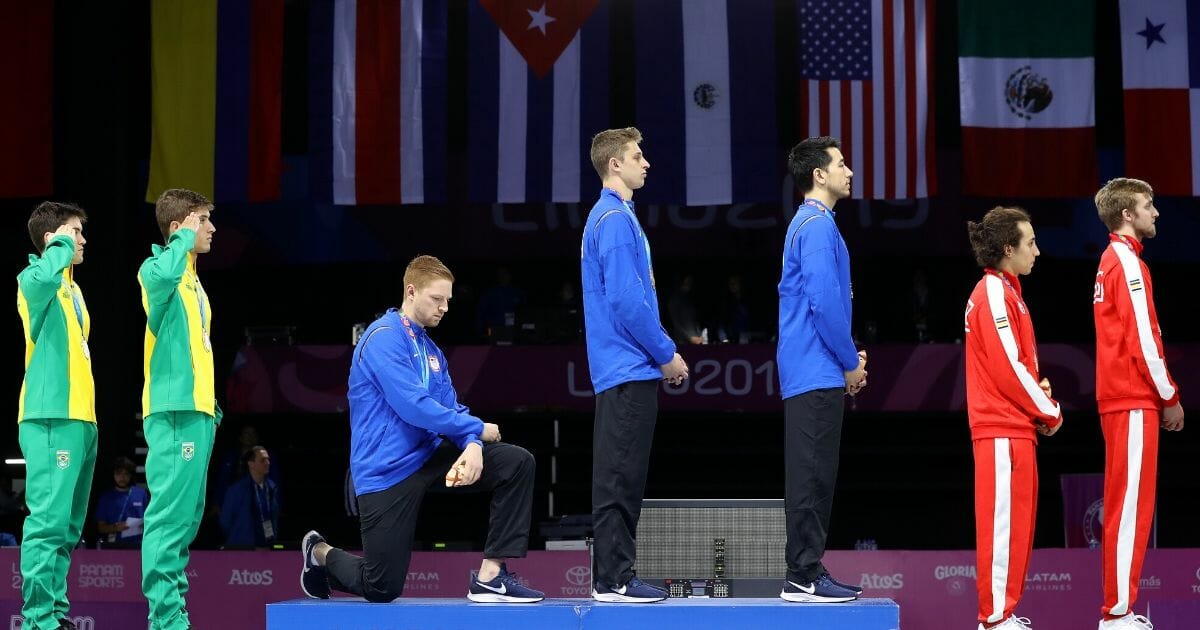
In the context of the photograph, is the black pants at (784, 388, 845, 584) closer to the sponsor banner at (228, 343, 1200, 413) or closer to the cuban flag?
the cuban flag

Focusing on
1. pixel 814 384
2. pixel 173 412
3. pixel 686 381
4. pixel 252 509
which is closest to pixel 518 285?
pixel 686 381

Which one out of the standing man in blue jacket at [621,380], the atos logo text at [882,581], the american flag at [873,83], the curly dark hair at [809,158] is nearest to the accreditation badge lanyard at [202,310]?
the standing man in blue jacket at [621,380]

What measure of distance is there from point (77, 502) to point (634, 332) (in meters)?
→ 2.85

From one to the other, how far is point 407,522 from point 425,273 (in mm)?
1099

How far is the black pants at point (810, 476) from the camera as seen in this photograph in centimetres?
592

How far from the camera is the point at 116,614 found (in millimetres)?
9211

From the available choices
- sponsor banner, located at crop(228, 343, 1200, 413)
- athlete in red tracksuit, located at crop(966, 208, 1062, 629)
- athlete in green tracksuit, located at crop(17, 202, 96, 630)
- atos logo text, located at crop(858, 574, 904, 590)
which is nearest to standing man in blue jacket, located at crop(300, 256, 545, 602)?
athlete in green tracksuit, located at crop(17, 202, 96, 630)

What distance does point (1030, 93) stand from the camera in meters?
11.8

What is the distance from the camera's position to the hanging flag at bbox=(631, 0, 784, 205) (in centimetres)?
1191

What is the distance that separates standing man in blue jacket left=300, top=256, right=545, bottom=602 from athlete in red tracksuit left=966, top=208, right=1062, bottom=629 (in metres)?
2.03

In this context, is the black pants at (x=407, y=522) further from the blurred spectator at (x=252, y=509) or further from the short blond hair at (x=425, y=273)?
the blurred spectator at (x=252, y=509)

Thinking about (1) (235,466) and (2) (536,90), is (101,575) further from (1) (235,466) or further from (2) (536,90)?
(2) (536,90)

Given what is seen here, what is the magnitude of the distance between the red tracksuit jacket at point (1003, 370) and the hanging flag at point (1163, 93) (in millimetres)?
5840

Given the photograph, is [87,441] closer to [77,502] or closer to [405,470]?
[77,502]
